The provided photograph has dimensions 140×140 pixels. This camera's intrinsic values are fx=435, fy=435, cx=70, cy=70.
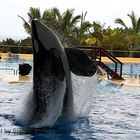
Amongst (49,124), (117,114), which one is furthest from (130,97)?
(49,124)

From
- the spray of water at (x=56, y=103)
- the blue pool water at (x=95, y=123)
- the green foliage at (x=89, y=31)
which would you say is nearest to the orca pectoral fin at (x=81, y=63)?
the spray of water at (x=56, y=103)

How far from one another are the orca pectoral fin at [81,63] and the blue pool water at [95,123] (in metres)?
1.17

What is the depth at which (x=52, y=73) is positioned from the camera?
7836 mm

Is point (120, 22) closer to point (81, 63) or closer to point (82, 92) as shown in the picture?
point (82, 92)

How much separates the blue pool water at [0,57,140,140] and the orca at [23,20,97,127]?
0.30 meters

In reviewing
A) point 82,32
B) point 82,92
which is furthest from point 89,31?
point 82,92

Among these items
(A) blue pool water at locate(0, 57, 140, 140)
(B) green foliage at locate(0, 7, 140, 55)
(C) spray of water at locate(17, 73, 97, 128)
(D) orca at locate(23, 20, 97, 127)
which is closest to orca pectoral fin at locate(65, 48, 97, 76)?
(D) orca at locate(23, 20, 97, 127)

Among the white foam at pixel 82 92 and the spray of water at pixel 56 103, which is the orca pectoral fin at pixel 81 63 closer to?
the spray of water at pixel 56 103

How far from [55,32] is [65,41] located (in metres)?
0.35

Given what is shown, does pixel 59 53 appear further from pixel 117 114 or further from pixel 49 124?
pixel 117 114

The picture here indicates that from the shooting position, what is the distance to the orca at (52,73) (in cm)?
737

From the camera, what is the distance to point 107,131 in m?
8.16

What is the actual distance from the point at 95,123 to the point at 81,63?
2.09 meters

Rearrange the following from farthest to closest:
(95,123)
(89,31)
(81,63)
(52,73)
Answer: (89,31) < (95,123) < (52,73) < (81,63)
